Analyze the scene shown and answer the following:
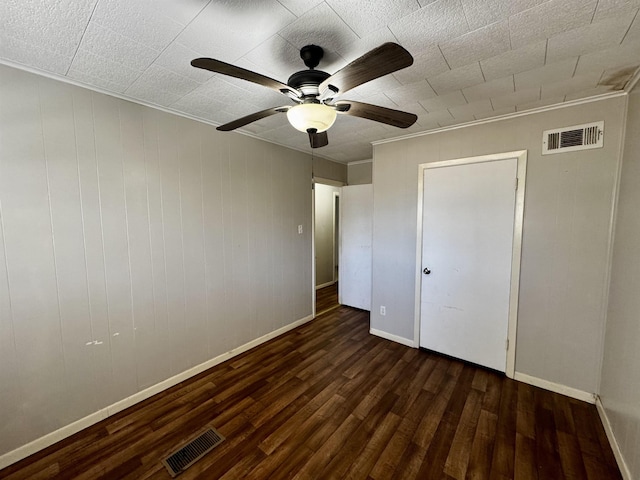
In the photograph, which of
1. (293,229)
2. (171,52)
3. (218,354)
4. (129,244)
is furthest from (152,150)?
(218,354)

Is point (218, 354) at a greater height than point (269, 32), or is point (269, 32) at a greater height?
point (269, 32)

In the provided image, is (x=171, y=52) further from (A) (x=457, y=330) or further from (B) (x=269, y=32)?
(A) (x=457, y=330)

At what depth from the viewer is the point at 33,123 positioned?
1.58m

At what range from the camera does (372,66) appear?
1.01m

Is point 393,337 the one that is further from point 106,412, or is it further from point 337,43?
point 337,43

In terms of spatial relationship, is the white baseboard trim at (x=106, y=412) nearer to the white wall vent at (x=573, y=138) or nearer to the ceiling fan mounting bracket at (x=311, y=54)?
the ceiling fan mounting bracket at (x=311, y=54)

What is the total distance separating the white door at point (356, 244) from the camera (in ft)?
13.2

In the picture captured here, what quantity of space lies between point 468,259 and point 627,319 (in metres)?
1.08

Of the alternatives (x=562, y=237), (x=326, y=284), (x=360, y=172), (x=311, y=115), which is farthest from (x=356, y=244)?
(x=311, y=115)

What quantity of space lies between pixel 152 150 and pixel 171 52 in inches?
37.0

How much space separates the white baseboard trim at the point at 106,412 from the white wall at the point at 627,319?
2.93 m

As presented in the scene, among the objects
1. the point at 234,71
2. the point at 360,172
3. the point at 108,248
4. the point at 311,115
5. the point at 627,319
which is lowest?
the point at 627,319

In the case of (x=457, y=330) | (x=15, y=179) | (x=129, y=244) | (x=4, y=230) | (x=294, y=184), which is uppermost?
(x=294, y=184)

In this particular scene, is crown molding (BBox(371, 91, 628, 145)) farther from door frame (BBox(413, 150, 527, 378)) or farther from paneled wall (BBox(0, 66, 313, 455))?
paneled wall (BBox(0, 66, 313, 455))
